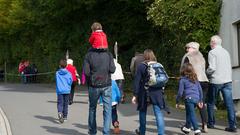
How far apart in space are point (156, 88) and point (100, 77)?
1067 millimetres

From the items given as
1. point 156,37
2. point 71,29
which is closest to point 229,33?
point 156,37

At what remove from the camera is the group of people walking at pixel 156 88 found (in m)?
9.50

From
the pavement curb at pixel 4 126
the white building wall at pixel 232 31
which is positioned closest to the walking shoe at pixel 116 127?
the pavement curb at pixel 4 126

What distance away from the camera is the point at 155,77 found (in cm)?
945

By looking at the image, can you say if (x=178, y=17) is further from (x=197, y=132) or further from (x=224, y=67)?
(x=197, y=132)

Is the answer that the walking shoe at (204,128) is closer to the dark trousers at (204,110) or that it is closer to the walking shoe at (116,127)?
the dark trousers at (204,110)

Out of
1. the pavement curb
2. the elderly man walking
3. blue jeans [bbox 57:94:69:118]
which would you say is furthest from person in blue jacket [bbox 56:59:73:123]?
the elderly man walking

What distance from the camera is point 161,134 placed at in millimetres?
9438

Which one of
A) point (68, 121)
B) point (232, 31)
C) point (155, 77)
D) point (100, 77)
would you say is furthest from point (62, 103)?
point (232, 31)

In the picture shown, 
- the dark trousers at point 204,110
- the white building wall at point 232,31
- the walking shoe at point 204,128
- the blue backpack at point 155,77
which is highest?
the white building wall at point 232,31

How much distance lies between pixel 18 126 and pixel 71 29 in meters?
20.7

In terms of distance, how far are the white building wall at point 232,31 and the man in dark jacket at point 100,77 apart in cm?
631

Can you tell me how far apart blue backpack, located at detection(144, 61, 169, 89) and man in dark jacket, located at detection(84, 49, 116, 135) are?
689 millimetres

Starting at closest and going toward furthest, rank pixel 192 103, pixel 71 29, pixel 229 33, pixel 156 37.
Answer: pixel 192 103 → pixel 229 33 → pixel 156 37 → pixel 71 29
